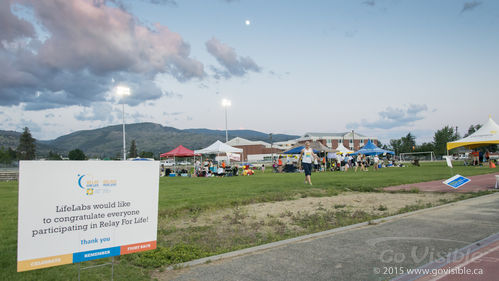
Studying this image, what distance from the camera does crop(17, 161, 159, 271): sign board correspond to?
3230 millimetres

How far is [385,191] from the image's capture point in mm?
12914

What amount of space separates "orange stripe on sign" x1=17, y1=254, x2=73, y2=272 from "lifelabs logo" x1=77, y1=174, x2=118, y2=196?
0.68 m

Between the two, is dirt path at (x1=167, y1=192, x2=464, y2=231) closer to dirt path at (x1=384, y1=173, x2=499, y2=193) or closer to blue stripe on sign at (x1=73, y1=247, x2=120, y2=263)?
dirt path at (x1=384, y1=173, x2=499, y2=193)

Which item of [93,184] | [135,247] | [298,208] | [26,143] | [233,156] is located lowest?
[298,208]

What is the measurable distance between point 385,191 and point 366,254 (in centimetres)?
885

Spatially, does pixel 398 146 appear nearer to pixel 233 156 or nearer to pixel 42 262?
pixel 233 156

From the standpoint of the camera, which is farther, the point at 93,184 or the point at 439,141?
the point at 439,141

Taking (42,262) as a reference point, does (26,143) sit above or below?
above

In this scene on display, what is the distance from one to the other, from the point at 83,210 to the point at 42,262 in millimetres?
597

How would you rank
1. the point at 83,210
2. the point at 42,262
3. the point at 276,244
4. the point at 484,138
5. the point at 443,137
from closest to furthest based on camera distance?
1. the point at 42,262
2. the point at 83,210
3. the point at 276,244
4. the point at 484,138
5. the point at 443,137

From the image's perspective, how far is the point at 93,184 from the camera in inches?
→ 143

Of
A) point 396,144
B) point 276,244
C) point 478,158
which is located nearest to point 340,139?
point 396,144

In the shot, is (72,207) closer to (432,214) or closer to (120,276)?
(120,276)

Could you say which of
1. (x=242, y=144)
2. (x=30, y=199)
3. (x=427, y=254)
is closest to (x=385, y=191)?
A: (x=427, y=254)
